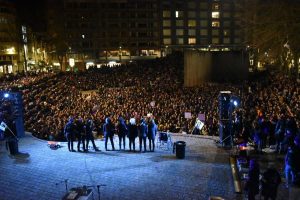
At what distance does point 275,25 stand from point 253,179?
25.4 meters

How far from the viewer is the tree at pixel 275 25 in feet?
99.7

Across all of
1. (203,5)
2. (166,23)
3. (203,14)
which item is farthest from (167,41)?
(203,5)

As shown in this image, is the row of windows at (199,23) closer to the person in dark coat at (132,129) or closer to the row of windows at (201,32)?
the row of windows at (201,32)

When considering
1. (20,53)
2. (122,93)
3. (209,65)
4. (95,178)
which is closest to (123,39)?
(20,53)

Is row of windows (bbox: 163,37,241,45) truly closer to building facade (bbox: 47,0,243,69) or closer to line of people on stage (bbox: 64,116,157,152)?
building facade (bbox: 47,0,243,69)

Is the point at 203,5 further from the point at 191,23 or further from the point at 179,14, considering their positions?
the point at 179,14

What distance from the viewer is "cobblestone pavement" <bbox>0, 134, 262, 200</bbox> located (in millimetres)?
11070

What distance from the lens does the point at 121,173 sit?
41.5 feet

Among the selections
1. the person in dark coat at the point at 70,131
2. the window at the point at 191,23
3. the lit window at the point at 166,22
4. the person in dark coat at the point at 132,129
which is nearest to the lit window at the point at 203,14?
the window at the point at 191,23

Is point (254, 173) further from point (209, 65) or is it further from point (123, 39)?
point (123, 39)

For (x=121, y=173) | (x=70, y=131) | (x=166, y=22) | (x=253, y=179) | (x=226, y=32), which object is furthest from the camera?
(x=226, y=32)

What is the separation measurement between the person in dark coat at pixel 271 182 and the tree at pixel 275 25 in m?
22.6

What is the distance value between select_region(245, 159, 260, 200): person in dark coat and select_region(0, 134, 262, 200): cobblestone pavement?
924 mm

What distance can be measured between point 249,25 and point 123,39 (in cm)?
4715
